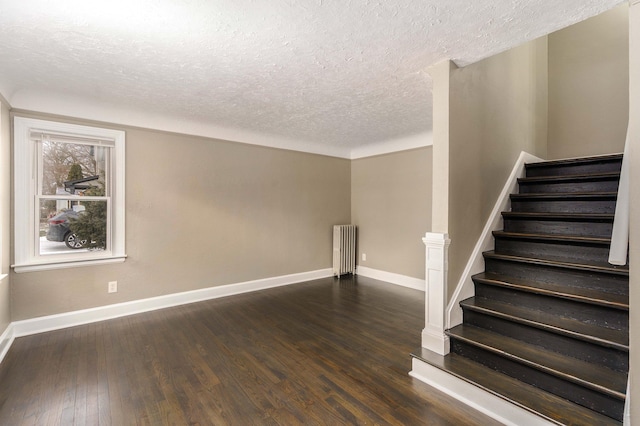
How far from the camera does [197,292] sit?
3973mm

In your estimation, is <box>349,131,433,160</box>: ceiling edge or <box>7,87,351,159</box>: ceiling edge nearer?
<box>7,87,351,159</box>: ceiling edge

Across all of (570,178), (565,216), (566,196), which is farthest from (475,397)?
(570,178)

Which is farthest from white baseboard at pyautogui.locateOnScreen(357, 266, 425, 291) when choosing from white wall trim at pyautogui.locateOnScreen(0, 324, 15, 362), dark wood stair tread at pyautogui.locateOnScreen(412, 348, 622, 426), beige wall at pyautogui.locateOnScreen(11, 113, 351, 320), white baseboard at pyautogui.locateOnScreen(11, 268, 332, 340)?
white wall trim at pyautogui.locateOnScreen(0, 324, 15, 362)

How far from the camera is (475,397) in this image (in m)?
1.91

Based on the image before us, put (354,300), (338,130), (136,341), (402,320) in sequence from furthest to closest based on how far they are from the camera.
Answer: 1. (338,130)
2. (354,300)
3. (402,320)
4. (136,341)

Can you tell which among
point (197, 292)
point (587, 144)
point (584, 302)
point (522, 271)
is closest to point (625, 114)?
point (587, 144)

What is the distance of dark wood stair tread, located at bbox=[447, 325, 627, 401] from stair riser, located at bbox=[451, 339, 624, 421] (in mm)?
38

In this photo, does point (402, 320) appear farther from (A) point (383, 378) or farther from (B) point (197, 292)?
(B) point (197, 292)

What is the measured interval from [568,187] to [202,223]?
4.17 m

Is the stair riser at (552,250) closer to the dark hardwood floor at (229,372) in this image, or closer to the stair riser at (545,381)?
the stair riser at (545,381)

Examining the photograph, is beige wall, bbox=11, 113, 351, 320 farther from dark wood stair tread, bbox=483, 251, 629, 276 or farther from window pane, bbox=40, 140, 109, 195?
dark wood stair tread, bbox=483, 251, 629, 276

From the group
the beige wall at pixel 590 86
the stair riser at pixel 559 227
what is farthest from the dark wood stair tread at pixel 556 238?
the beige wall at pixel 590 86

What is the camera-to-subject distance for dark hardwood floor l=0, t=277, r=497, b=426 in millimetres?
1861

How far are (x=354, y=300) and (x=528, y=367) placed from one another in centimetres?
234
